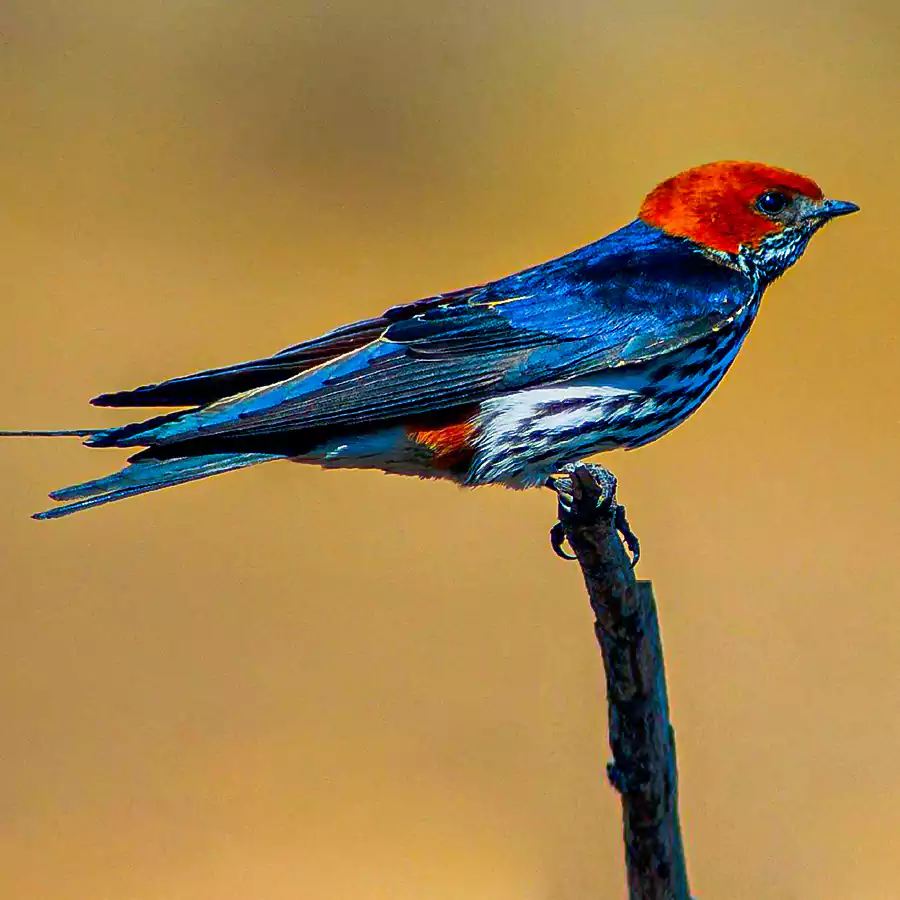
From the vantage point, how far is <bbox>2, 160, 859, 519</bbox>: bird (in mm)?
2818

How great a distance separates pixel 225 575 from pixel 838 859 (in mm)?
2411

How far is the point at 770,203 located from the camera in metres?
3.29

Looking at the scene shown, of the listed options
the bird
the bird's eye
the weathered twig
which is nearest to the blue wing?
the bird

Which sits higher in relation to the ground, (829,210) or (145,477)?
(829,210)

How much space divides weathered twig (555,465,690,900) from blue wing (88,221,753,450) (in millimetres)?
445

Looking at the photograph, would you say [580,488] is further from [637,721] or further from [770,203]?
[770,203]

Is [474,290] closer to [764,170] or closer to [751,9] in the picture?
[764,170]

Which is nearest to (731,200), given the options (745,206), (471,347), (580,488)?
(745,206)

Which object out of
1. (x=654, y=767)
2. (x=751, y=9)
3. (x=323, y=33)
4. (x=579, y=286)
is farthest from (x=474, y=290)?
(x=751, y=9)

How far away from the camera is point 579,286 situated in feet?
10.4

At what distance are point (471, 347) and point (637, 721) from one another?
2.73ft

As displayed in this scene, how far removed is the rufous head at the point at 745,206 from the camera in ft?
10.8

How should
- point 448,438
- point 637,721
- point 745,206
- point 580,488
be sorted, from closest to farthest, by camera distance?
1. point 637,721
2. point 580,488
3. point 448,438
4. point 745,206

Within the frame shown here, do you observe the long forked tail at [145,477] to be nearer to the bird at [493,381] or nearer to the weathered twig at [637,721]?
the bird at [493,381]
